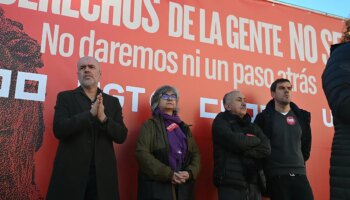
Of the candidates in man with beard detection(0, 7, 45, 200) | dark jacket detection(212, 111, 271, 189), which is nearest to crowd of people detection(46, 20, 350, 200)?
dark jacket detection(212, 111, 271, 189)

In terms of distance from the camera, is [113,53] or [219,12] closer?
[113,53]

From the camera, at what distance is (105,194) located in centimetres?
259

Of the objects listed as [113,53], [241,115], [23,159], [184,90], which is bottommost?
[23,159]

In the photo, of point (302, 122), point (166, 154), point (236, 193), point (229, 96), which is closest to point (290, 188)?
point (236, 193)

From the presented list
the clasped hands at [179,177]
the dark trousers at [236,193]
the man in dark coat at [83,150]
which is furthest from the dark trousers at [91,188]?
the dark trousers at [236,193]

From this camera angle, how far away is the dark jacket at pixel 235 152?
3.08m

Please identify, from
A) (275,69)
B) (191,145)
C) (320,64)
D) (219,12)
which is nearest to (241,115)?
(191,145)

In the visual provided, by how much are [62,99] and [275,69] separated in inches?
92.2

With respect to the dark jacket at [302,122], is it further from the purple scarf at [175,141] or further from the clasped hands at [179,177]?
the clasped hands at [179,177]

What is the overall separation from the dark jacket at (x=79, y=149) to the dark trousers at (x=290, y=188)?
1.35 metres

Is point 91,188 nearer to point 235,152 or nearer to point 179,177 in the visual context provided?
point 179,177

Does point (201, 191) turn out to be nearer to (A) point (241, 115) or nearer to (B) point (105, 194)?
(A) point (241, 115)

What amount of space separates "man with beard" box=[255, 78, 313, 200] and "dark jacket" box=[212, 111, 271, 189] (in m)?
0.20

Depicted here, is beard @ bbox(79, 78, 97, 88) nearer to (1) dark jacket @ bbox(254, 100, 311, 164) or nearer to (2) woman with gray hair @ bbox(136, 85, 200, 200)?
(2) woman with gray hair @ bbox(136, 85, 200, 200)
